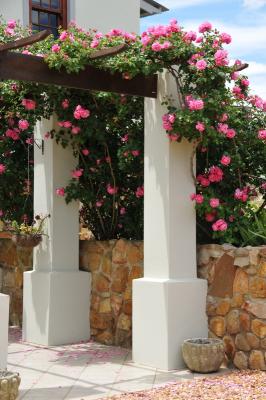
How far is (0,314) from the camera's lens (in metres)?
6.11

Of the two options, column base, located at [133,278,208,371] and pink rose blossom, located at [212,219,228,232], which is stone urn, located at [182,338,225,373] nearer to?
column base, located at [133,278,208,371]

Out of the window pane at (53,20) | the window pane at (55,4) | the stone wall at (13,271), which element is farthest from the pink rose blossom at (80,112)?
the window pane at (55,4)

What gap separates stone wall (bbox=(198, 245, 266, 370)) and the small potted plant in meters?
2.20

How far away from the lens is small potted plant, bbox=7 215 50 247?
8.55m

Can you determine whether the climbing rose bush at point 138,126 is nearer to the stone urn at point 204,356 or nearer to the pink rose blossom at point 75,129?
the pink rose blossom at point 75,129

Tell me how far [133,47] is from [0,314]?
289 centimetres

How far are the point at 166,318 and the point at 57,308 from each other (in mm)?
1881

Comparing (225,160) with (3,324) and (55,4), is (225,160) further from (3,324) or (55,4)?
(55,4)

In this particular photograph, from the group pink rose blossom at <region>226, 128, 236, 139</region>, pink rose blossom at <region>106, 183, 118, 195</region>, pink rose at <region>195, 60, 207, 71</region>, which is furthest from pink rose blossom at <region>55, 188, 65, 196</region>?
pink rose at <region>195, 60, 207, 71</region>

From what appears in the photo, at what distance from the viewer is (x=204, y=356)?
679 centimetres

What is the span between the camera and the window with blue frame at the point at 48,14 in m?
→ 12.4

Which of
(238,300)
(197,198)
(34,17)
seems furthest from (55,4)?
(238,300)

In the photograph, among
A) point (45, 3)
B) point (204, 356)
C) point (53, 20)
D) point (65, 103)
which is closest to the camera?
point (204, 356)

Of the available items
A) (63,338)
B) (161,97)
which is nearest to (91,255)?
(63,338)
